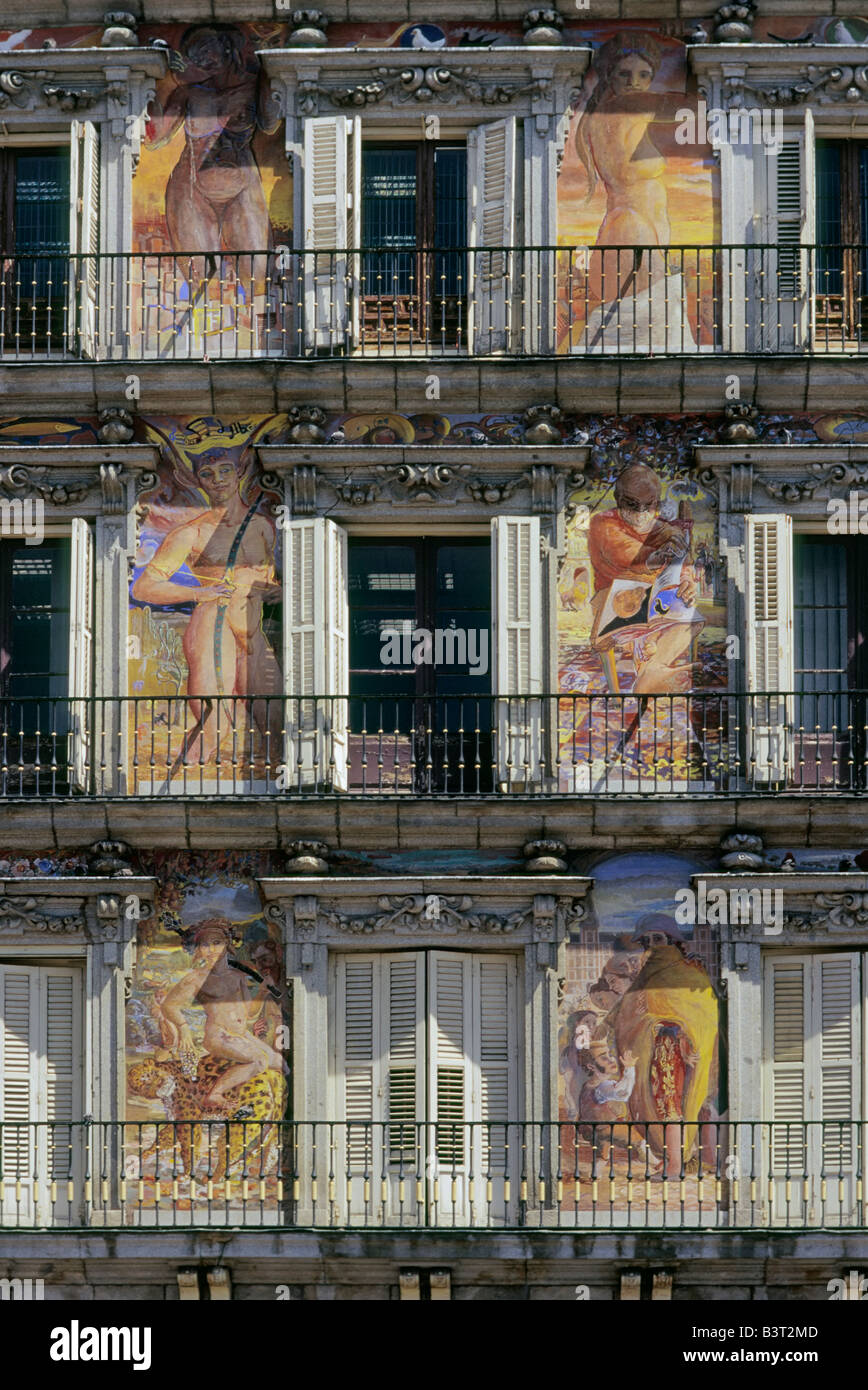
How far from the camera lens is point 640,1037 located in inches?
1049

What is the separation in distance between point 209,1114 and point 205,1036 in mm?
665

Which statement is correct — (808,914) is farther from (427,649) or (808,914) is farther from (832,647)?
(427,649)

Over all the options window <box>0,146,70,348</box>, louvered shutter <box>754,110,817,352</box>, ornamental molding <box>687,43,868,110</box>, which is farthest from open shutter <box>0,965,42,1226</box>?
ornamental molding <box>687,43,868,110</box>

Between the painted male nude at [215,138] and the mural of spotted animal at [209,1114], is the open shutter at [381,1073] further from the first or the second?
the painted male nude at [215,138]

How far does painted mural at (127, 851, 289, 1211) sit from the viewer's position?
86.7 ft

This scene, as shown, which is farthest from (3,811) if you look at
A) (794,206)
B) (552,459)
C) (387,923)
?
(794,206)

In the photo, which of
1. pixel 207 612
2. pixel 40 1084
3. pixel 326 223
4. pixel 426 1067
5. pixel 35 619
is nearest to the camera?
pixel 426 1067

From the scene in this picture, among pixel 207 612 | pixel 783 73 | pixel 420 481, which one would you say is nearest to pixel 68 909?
pixel 207 612

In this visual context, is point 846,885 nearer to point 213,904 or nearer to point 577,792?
point 577,792

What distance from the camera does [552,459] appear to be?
27.4 m

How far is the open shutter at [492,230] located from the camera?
27781mm

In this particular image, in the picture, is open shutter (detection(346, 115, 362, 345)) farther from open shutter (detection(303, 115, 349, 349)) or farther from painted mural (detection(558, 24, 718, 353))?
painted mural (detection(558, 24, 718, 353))

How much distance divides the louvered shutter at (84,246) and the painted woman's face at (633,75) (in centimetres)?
477

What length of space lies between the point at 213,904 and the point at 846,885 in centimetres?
540
